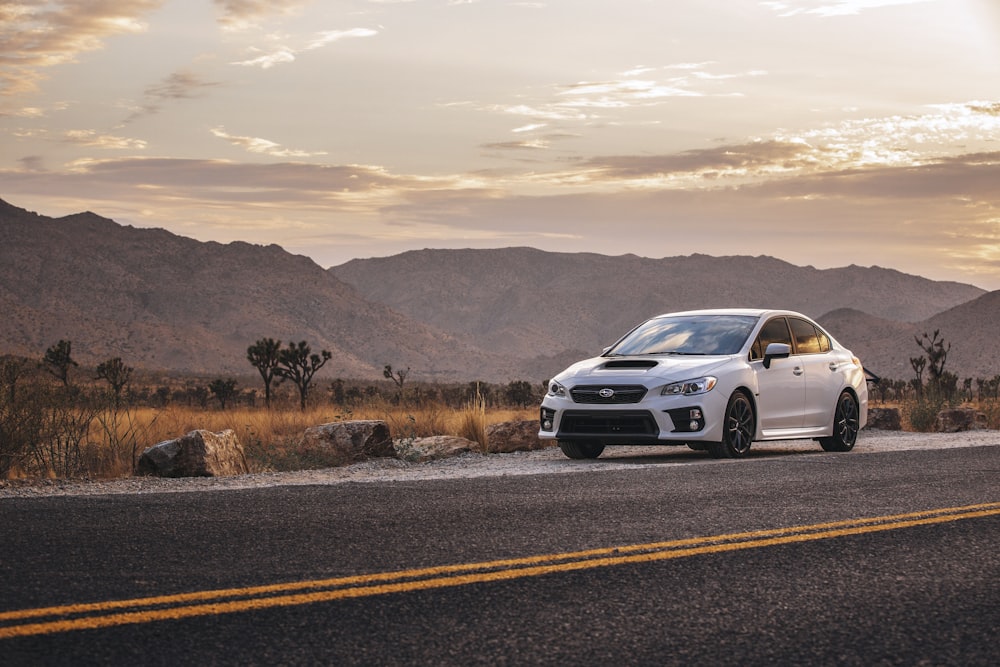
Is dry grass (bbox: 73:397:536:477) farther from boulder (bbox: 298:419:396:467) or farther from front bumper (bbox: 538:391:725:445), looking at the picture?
front bumper (bbox: 538:391:725:445)

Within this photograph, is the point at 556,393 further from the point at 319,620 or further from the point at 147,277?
the point at 147,277

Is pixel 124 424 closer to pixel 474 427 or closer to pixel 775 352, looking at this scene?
pixel 474 427

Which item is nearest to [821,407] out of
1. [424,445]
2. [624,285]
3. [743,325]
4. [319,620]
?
[743,325]

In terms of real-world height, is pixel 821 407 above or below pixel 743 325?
below

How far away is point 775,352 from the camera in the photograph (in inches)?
578

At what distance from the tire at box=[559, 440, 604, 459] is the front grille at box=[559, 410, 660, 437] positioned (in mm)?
500

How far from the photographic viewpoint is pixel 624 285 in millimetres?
174125

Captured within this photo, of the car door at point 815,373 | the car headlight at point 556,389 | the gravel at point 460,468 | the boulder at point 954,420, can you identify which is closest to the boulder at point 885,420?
the boulder at point 954,420

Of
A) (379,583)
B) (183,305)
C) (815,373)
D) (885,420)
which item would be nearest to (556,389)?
(815,373)

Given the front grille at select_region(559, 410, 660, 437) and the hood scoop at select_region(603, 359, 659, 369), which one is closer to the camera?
the front grille at select_region(559, 410, 660, 437)

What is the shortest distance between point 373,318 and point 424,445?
124063 millimetres

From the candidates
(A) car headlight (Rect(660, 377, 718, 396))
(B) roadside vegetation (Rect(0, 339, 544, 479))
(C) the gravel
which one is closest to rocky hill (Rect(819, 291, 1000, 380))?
(C) the gravel

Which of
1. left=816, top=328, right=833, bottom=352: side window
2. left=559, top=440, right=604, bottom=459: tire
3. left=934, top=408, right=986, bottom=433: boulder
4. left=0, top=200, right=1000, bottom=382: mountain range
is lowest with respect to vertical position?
left=934, top=408, right=986, bottom=433: boulder

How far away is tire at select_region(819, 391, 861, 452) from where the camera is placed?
52.2ft
